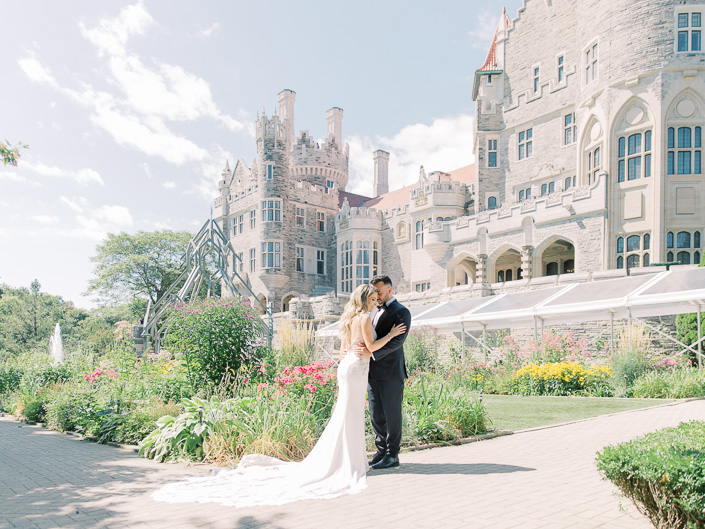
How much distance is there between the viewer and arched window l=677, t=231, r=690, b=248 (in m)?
20.4

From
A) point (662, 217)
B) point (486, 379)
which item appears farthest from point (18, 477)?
point (662, 217)

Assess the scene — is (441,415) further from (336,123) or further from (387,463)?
(336,123)

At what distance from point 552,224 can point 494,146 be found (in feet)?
23.8

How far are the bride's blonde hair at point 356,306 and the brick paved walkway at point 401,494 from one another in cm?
139

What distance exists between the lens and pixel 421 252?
32.4 metres

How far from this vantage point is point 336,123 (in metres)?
44.8

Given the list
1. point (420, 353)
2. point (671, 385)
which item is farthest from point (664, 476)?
point (420, 353)

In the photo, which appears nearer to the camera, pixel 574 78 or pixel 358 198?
pixel 574 78

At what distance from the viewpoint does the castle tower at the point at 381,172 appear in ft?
151

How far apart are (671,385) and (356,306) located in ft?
27.8

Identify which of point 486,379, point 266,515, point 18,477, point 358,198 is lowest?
point 486,379

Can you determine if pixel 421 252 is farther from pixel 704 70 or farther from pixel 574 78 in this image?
pixel 704 70

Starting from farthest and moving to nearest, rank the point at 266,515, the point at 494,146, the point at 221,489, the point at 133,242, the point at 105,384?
the point at 133,242
the point at 494,146
the point at 105,384
the point at 221,489
the point at 266,515

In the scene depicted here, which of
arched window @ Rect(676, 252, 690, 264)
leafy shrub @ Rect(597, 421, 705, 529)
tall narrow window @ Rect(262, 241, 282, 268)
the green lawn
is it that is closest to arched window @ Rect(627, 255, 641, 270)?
arched window @ Rect(676, 252, 690, 264)
